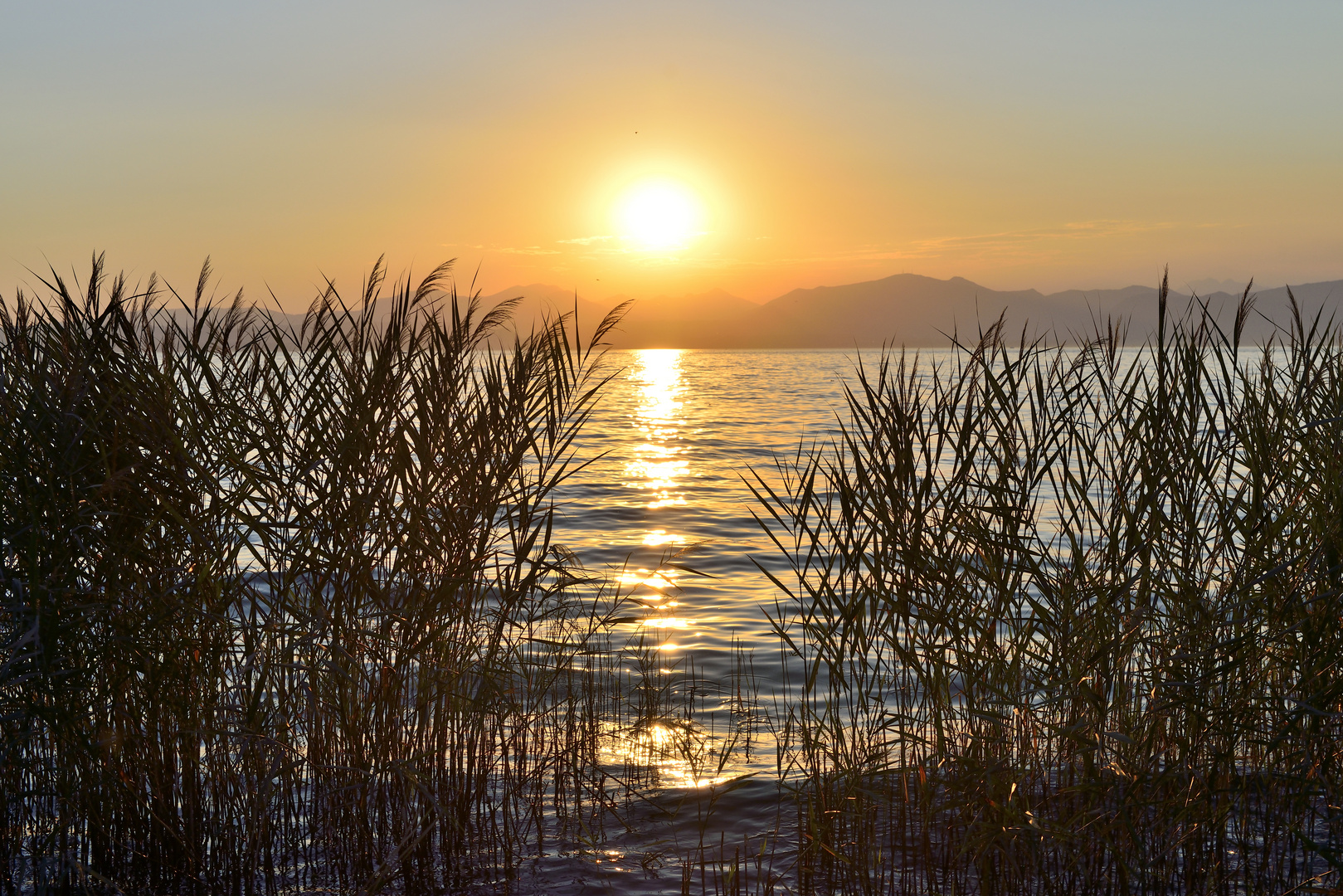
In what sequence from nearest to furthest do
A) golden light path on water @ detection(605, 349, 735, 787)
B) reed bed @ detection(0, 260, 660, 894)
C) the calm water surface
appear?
reed bed @ detection(0, 260, 660, 894) < golden light path on water @ detection(605, 349, 735, 787) < the calm water surface

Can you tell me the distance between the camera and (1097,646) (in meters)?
4.89

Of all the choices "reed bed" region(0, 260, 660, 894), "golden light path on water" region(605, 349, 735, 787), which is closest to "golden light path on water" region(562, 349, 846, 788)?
"golden light path on water" region(605, 349, 735, 787)

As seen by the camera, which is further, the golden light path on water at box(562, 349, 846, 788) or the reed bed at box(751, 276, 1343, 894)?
the golden light path on water at box(562, 349, 846, 788)

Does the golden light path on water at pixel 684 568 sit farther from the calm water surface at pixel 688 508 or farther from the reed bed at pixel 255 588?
the reed bed at pixel 255 588

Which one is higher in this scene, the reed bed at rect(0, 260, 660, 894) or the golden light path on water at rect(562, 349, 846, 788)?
the reed bed at rect(0, 260, 660, 894)

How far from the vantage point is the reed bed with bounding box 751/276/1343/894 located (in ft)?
14.5

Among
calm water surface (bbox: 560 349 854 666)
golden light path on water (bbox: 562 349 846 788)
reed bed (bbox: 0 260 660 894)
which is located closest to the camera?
reed bed (bbox: 0 260 660 894)

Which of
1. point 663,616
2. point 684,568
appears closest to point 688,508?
point 663,616

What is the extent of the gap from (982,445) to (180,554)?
4.12 metres

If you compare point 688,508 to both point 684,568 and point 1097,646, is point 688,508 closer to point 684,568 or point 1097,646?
point 684,568

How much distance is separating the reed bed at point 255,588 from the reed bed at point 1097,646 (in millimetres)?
1692

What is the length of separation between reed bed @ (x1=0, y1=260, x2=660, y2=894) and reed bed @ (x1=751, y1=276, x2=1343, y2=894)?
5.55 ft

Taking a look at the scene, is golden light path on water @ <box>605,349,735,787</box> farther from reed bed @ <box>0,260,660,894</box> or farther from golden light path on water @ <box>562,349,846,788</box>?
reed bed @ <box>0,260,660,894</box>

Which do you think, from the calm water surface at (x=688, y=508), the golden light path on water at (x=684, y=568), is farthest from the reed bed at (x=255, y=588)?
the calm water surface at (x=688, y=508)
